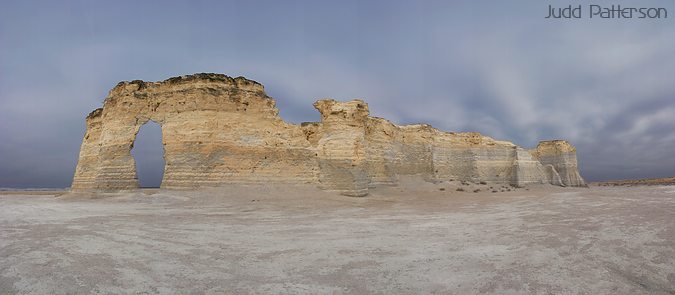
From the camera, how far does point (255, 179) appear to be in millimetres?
18984

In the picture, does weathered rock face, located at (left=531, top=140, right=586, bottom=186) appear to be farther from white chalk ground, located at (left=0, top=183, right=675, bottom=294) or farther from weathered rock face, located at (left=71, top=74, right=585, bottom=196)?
white chalk ground, located at (left=0, top=183, right=675, bottom=294)

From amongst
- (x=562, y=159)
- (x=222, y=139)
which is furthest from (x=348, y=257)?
(x=562, y=159)

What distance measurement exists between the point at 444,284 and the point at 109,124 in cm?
2246

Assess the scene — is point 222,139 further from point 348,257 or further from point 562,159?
point 562,159

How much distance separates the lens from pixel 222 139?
18750 millimetres

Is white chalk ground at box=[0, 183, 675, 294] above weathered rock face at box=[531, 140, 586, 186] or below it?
below

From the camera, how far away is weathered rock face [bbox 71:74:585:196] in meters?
18.5

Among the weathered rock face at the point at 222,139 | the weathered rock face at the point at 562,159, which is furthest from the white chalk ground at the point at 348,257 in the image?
the weathered rock face at the point at 562,159

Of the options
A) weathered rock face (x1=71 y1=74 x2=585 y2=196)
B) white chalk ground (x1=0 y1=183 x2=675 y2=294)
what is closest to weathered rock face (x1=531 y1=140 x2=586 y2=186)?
weathered rock face (x1=71 y1=74 x2=585 y2=196)

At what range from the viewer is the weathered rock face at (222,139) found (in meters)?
18.5

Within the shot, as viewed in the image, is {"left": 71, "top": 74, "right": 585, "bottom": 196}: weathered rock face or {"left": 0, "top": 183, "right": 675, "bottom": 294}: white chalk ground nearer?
{"left": 0, "top": 183, "right": 675, "bottom": 294}: white chalk ground

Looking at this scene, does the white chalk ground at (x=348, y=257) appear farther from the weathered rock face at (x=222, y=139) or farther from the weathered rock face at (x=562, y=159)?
the weathered rock face at (x=562, y=159)

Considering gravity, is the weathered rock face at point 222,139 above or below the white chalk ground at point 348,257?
above

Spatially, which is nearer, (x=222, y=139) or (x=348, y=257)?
(x=348, y=257)
